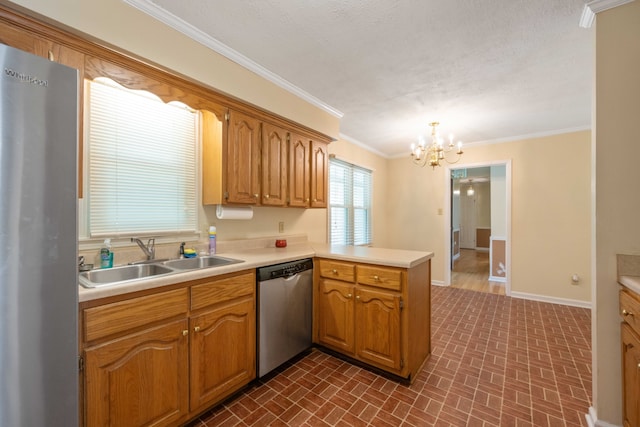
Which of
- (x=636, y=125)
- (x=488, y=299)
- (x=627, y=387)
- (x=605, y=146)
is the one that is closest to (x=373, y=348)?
(x=627, y=387)

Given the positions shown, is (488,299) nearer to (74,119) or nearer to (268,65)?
(268,65)

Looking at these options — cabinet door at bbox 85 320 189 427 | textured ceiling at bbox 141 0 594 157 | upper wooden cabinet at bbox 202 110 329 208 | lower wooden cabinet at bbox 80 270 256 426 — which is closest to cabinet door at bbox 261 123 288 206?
upper wooden cabinet at bbox 202 110 329 208

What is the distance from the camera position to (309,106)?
2.89 m

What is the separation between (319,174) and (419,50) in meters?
1.56

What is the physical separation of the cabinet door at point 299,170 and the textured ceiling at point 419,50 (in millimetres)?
548

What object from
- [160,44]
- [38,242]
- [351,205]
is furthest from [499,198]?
[38,242]

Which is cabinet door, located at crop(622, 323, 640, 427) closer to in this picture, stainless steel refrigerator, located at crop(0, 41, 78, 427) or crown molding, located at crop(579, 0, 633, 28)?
crown molding, located at crop(579, 0, 633, 28)

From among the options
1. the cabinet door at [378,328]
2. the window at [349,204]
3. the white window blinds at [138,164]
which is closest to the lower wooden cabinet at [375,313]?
the cabinet door at [378,328]

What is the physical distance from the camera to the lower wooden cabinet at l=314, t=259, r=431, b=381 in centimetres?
198

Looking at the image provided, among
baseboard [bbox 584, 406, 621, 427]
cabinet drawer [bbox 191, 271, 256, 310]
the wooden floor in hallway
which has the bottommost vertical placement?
the wooden floor in hallway

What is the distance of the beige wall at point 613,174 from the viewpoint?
1.48m

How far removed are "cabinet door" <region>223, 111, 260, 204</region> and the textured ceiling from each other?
0.54m

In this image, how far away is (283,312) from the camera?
2.14 m

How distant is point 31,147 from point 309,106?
235 centimetres
